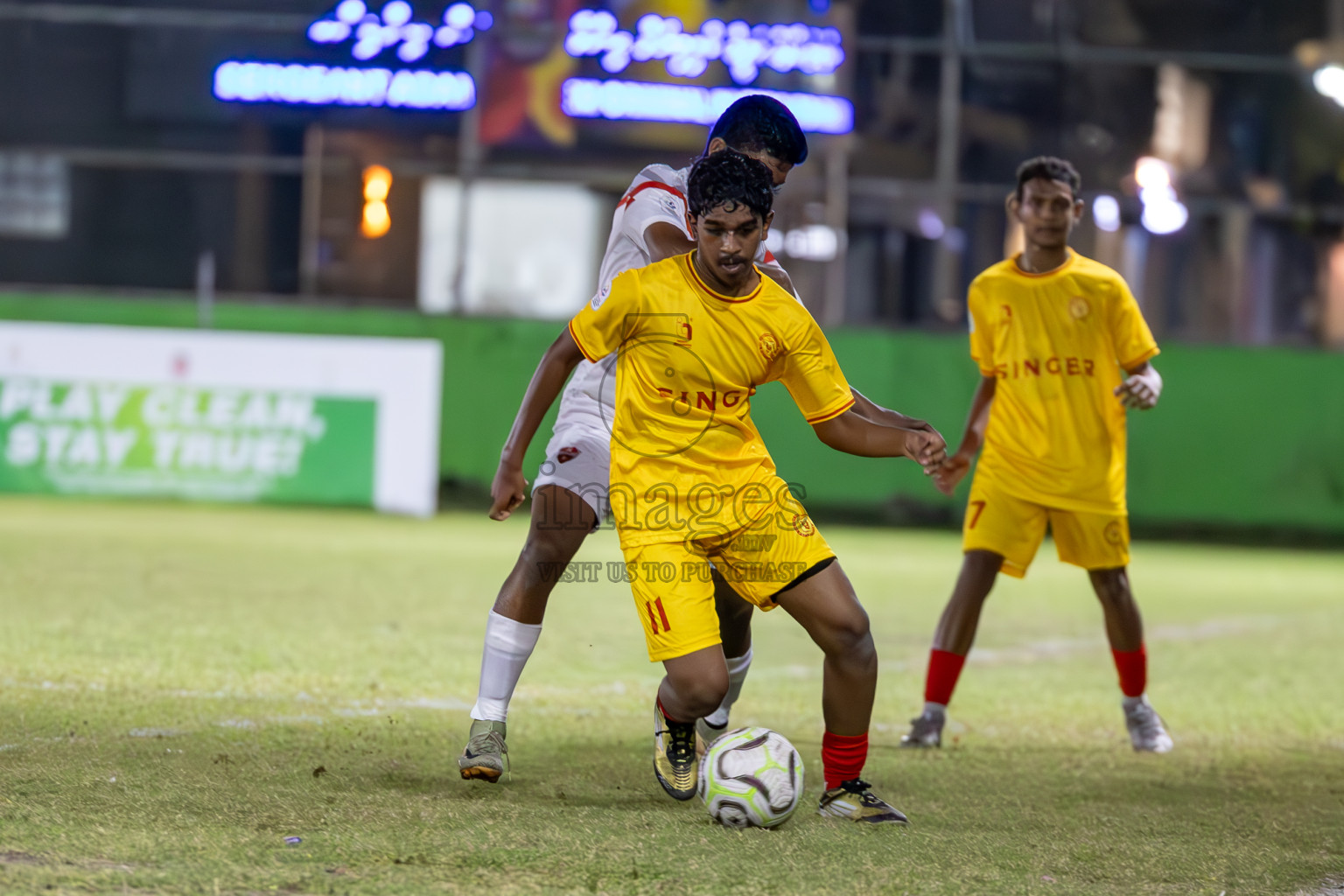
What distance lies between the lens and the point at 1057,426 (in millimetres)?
5586

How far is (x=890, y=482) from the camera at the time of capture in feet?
48.3

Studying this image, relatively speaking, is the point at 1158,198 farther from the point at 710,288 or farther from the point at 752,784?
the point at 752,784

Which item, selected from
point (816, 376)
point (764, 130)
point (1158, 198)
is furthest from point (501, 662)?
point (1158, 198)

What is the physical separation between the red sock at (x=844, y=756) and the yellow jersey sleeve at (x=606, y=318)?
3.97ft

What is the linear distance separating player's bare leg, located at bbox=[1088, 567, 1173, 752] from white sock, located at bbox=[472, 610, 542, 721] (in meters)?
2.30

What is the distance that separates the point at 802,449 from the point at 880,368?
1139 mm

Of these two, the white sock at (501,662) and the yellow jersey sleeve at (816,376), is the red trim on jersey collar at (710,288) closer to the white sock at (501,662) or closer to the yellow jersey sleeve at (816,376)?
the yellow jersey sleeve at (816,376)

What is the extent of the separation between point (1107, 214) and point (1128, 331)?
1059 centimetres

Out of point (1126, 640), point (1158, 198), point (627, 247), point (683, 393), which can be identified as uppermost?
point (1158, 198)

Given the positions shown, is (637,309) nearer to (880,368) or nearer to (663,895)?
(663,895)

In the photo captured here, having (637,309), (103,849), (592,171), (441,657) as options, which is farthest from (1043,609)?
(592,171)

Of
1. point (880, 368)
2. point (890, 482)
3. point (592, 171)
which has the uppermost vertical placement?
point (592, 171)

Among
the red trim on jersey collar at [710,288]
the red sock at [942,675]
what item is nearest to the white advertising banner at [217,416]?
the red sock at [942,675]

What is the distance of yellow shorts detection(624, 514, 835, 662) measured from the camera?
13.3 ft
